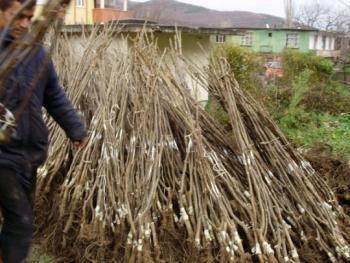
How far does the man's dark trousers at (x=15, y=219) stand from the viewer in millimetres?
2408

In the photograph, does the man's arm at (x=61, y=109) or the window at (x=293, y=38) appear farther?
the window at (x=293, y=38)

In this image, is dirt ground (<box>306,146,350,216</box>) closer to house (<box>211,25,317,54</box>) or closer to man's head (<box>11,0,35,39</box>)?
man's head (<box>11,0,35,39</box>)

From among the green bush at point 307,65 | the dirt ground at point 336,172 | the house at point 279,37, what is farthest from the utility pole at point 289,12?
the dirt ground at point 336,172

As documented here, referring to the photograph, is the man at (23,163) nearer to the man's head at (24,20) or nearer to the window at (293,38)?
the man's head at (24,20)

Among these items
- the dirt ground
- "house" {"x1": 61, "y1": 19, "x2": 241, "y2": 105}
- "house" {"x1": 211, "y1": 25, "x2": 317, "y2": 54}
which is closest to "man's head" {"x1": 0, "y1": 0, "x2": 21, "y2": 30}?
the dirt ground

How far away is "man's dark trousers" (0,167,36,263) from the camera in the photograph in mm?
2408

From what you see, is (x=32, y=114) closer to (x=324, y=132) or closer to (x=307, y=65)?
(x=324, y=132)

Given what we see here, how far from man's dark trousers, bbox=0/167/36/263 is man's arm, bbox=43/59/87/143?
43cm

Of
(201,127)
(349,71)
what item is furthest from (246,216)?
(349,71)

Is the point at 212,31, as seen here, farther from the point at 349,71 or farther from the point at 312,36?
the point at 312,36

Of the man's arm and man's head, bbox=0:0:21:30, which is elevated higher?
man's head, bbox=0:0:21:30

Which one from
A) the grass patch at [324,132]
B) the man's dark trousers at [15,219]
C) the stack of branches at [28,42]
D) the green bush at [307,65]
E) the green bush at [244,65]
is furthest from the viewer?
the green bush at [307,65]

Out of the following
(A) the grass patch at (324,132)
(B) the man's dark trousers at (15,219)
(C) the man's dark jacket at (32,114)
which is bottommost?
(A) the grass patch at (324,132)

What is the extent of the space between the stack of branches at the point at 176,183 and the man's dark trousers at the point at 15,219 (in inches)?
32.8
